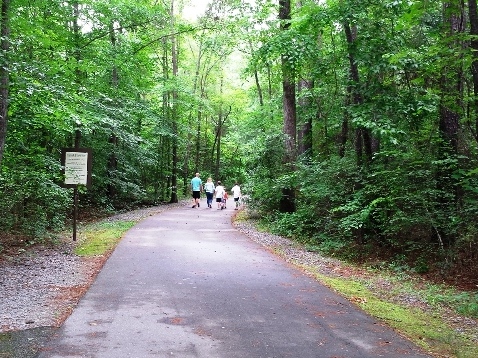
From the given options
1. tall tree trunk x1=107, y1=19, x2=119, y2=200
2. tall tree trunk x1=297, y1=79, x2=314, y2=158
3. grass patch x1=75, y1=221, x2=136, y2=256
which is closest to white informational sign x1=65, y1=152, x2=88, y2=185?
grass patch x1=75, y1=221, x2=136, y2=256

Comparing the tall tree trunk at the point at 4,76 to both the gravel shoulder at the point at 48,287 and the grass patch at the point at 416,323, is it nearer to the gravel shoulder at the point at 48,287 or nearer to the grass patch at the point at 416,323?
the gravel shoulder at the point at 48,287

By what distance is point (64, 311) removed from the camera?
6.25m

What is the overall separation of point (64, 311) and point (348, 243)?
28.5ft

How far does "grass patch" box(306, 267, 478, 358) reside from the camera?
536 cm

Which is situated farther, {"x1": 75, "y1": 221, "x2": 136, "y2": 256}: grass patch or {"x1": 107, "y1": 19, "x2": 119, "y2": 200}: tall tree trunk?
{"x1": 107, "y1": 19, "x2": 119, "y2": 200}: tall tree trunk

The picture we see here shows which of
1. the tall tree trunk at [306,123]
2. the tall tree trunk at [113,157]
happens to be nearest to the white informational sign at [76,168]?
the tall tree trunk at [113,157]

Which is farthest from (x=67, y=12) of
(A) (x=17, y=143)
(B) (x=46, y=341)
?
(B) (x=46, y=341)

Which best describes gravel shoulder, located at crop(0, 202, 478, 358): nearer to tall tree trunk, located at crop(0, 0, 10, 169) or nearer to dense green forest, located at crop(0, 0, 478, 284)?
dense green forest, located at crop(0, 0, 478, 284)

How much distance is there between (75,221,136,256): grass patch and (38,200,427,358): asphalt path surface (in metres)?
1.10

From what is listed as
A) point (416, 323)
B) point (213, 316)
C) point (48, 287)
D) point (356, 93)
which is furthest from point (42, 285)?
point (356, 93)

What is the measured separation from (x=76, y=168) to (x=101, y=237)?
7.85 feet

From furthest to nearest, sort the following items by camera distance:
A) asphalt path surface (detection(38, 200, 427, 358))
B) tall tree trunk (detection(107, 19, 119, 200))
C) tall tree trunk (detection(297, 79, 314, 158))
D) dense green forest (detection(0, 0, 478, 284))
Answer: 1. tall tree trunk (detection(107, 19, 119, 200))
2. tall tree trunk (detection(297, 79, 314, 158))
3. dense green forest (detection(0, 0, 478, 284))
4. asphalt path surface (detection(38, 200, 427, 358))

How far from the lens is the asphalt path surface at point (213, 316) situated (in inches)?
196

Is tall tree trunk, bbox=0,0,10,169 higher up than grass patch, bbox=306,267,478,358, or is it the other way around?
tall tree trunk, bbox=0,0,10,169
